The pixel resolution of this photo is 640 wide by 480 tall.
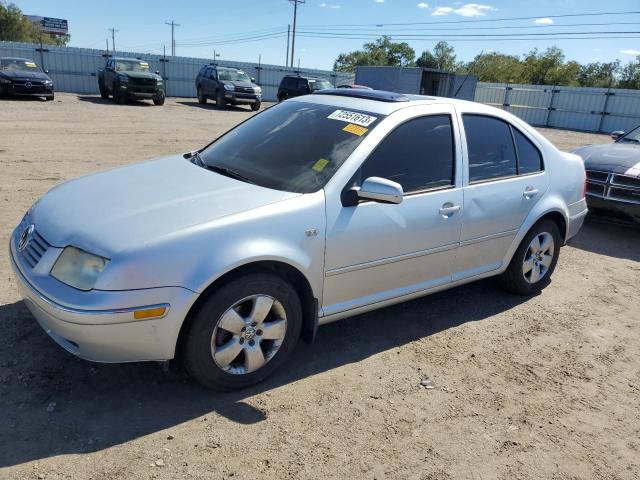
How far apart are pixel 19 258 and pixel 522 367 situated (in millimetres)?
3380

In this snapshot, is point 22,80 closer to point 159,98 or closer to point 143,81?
point 143,81

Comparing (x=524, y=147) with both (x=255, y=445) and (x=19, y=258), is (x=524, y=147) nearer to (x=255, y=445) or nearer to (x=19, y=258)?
(x=255, y=445)

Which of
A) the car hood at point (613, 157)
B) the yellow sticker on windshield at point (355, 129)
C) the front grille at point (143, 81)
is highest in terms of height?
the yellow sticker on windshield at point (355, 129)

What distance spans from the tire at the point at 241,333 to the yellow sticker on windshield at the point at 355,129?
3.84ft

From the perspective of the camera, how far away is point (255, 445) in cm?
270

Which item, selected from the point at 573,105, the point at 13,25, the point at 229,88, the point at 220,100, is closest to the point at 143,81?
the point at 220,100

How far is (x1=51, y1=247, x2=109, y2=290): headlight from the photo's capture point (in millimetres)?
2582

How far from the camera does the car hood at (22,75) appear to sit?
18.4m

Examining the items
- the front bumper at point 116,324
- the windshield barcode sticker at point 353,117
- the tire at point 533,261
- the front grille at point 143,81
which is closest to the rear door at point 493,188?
the tire at point 533,261

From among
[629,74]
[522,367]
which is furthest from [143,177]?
[629,74]

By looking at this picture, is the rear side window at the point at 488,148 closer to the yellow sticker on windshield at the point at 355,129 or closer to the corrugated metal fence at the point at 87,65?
the yellow sticker on windshield at the point at 355,129

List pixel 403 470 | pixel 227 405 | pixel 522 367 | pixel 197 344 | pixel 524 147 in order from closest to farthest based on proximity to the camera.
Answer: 1. pixel 403 470
2. pixel 197 344
3. pixel 227 405
4. pixel 522 367
5. pixel 524 147

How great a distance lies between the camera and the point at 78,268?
2641 millimetres

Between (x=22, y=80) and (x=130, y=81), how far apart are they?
12.3ft
